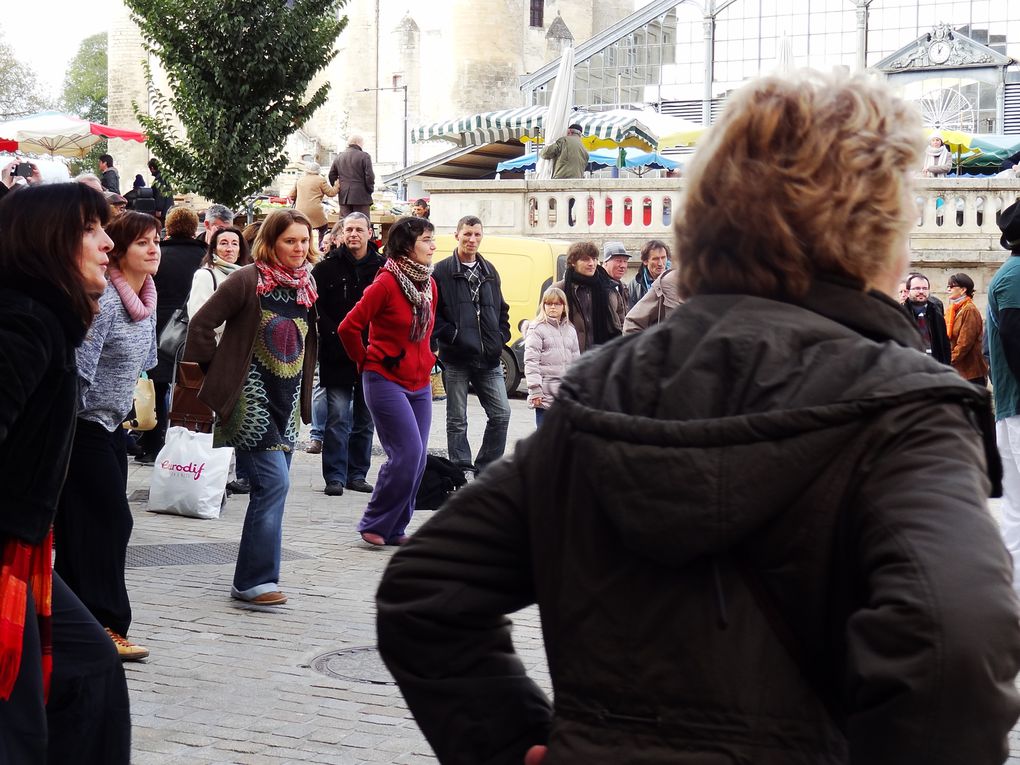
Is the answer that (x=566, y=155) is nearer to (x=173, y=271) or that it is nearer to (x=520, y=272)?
(x=520, y=272)

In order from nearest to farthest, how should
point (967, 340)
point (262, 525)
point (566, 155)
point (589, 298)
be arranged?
point (262, 525) < point (589, 298) < point (967, 340) < point (566, 155)

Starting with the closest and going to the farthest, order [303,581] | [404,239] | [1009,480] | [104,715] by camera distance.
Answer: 1. [104,715]
2. [1009,480]
3. [303,581]
4. [404,239]

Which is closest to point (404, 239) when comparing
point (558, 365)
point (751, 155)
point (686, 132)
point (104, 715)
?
point (558, 365)

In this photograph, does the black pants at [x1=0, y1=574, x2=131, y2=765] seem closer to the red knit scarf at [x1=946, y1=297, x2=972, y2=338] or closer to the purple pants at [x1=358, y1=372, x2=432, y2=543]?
the purple pants at [x1=358, y1=372, x2=432, y2=543]

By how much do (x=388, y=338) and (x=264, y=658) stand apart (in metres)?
2.87

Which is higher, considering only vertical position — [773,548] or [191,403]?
[773,548]

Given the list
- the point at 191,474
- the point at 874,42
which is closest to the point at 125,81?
the point at 874,42

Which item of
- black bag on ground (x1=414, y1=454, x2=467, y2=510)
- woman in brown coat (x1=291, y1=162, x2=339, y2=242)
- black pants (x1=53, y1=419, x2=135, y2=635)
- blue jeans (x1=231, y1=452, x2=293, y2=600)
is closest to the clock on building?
woman in brown coat (x1=291, y1=162, x2=339, y2=242)

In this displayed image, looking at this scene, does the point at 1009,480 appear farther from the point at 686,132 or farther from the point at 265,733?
the point at 686,132

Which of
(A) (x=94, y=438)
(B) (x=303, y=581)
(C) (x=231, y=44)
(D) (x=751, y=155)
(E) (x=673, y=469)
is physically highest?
(C) (x=231, y=44)

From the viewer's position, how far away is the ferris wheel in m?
45.5

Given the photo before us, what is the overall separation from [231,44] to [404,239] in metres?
11.6

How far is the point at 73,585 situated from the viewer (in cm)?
570

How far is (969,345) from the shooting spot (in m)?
14.2
